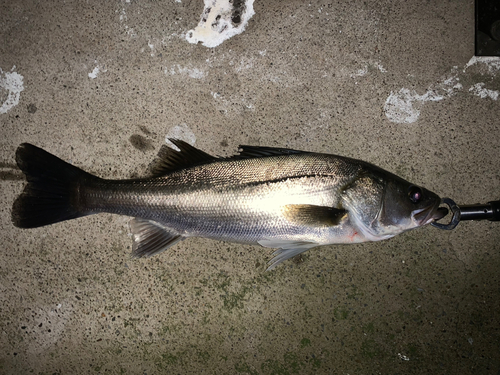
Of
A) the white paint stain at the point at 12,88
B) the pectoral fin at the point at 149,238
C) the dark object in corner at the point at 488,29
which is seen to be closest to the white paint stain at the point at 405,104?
the dark object in corner at the point at 488,29

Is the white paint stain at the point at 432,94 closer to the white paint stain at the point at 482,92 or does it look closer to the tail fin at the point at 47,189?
the white paint stain at the point at 482,92

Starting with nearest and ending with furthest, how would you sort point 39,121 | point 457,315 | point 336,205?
1. point 336,205
2. point 457,315
3. point 39,121

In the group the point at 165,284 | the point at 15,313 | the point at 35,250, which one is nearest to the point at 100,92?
the point at 35,250

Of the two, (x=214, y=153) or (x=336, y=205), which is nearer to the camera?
(x=336, y=205)

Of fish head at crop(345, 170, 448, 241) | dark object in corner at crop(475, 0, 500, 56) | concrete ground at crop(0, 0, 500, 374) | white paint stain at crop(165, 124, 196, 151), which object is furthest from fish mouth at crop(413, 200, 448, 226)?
white paint stain at crop(165, 124, 196, 151)

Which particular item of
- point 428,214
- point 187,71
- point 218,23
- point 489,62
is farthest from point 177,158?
point 489,62

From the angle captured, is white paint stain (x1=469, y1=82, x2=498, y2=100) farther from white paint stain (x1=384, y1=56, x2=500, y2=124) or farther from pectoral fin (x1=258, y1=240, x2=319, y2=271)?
pectoral fin (x1=258, y1=240, x2=319, y2=271)

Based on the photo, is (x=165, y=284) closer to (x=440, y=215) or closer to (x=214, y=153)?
(x=214, y=153)

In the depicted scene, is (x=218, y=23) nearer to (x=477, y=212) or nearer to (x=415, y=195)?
(x=415, y=195)
